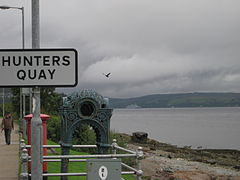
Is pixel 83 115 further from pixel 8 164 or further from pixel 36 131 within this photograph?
pixel 36 131

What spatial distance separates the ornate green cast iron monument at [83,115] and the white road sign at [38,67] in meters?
5.84

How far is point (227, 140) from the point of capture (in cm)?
6869

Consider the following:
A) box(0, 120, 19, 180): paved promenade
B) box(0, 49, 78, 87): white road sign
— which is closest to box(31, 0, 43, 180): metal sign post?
box(0, 49, 78, 87): white road sign

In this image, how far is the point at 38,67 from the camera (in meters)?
5.04

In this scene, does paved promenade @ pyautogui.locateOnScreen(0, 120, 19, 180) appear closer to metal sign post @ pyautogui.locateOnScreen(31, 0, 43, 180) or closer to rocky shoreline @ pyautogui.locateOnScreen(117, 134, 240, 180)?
rocky shoreline @ pyautogui.locateOnScreen(117, 134, 240, 180)

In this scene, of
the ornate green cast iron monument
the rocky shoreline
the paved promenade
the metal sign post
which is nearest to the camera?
the metal sign post

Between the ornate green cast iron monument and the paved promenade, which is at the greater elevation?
the ornate green cast iron monument

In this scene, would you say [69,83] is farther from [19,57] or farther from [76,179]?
[76,179]

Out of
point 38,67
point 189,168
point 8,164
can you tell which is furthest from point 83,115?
point 189,168

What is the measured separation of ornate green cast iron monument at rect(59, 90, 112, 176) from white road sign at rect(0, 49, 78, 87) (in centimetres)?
584

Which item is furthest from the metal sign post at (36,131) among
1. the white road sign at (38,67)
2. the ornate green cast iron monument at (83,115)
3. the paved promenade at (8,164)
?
the paved promenade at (8,164)

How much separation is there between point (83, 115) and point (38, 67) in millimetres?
6130

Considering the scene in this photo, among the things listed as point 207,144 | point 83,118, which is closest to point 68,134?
point 83,118

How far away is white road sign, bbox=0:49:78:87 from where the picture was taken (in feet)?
16.4
